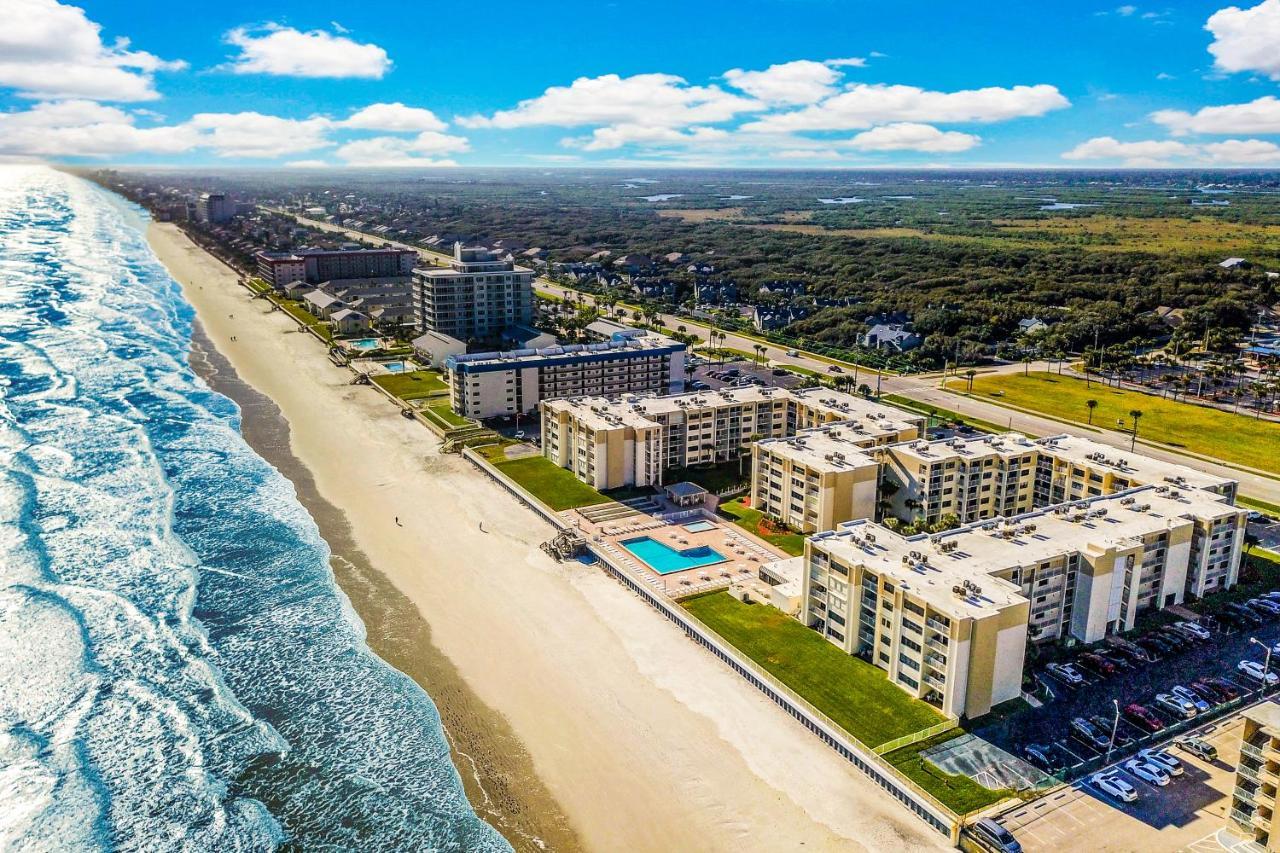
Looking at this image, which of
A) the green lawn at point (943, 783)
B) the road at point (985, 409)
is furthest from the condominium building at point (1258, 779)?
the road at point (985, 409)

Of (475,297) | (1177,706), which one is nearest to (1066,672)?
(1177,706)

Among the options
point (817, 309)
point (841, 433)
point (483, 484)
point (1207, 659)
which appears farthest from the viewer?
point (817, 309)

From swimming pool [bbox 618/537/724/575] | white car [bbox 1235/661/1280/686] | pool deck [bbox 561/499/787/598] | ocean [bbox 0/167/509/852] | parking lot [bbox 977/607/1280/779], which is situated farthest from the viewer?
swimming pool [bbox 618/537/724/575]

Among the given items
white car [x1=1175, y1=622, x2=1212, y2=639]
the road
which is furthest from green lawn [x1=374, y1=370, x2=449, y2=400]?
white car [x1=1175, y1=622, x2=1212, y2=639]

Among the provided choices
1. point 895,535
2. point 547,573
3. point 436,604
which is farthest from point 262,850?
point 895,535

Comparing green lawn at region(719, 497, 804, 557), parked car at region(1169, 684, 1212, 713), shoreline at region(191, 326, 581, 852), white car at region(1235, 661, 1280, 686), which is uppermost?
green lawn at region(719, 497, 804, 557)

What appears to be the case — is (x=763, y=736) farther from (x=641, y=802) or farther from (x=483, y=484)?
(x=483, y=484)

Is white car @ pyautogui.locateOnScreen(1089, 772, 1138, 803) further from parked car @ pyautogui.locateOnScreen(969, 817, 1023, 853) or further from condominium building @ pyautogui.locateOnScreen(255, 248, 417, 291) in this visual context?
condominium building @ pyautogui.locateOnScreen(255, 248, 417, 291)
